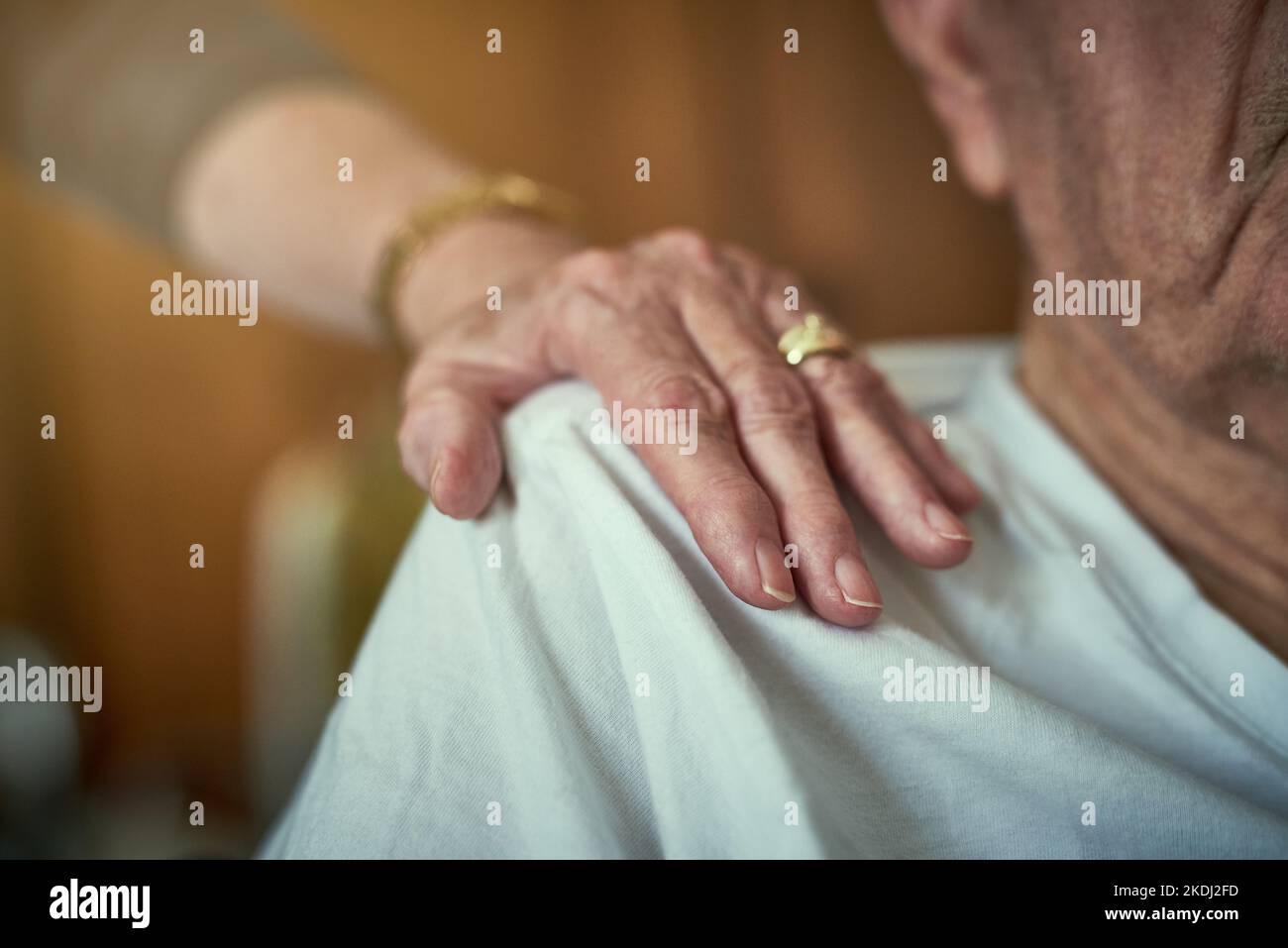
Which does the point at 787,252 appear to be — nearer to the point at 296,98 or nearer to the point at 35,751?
the point at 296,98

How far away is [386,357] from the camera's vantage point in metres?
2.17

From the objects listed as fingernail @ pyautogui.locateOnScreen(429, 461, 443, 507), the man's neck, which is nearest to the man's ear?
the man's neck

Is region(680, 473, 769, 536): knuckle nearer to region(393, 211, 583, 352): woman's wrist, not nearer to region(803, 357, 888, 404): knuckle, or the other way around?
region(803, 357, 888, 404): knuckle

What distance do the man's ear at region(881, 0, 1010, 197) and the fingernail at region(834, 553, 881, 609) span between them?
40 cm

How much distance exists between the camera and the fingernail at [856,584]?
0.51 meters

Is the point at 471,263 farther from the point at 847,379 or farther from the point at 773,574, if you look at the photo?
the point at 773,574

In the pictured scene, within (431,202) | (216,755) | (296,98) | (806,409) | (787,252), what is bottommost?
(216,755)

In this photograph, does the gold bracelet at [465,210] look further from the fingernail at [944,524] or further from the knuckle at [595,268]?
the fingernail at [944,524]

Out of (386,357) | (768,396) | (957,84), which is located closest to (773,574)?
(768,396)

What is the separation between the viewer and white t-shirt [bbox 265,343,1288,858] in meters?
0.48

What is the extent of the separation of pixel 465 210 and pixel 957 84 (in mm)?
462

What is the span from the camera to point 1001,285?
217 cm
